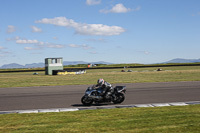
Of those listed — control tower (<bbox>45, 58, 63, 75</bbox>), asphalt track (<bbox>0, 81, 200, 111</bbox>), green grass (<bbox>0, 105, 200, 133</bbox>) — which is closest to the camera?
green grass (<bbox>0, 105, 200, 133</bbox>)

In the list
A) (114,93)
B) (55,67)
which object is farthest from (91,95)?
(55,67)

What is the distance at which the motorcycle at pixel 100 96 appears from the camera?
484 inches

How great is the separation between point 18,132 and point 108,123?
9.13 ft

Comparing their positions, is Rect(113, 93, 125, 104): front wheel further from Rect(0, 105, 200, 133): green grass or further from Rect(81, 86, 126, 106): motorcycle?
Rect(0, 105, 200, 133): green grass

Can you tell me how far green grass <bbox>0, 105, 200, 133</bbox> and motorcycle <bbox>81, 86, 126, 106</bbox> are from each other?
2477 mm

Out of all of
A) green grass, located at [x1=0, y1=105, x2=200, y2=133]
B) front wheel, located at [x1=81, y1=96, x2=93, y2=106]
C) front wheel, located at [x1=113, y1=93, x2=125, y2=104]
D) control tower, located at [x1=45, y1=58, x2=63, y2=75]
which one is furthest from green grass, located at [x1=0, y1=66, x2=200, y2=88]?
green grass, located at [x1=0, y1=105, x2=200, y2=133]

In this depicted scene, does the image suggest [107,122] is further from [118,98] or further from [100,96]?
[118,98]

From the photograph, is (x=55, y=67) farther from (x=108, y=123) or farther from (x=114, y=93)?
(x=108, y=123)

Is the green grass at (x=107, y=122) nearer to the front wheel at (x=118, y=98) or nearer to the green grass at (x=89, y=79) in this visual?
the front wheel at (x=118, y=98)

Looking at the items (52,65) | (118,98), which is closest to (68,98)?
(118,98)

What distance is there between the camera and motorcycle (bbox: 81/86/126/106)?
1230 cm

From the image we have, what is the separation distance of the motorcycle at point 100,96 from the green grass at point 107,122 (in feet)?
8.13

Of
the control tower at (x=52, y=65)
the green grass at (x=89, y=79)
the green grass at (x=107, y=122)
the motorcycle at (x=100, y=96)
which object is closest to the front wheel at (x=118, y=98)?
the motorcycle at (x=100, y=96)

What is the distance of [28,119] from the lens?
29.3ft
